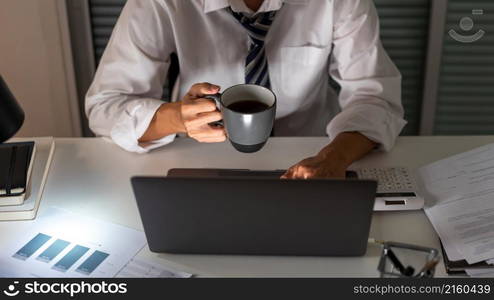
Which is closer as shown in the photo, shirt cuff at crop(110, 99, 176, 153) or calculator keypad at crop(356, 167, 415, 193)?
calculator keypad at crop(356, 167, 415, 193)

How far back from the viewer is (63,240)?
115cm

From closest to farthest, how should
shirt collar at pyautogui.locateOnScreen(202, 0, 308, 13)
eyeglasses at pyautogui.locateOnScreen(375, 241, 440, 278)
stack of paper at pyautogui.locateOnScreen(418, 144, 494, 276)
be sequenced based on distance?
eyeglasses at pyautogui.locateOnScreen(375, 241, 440, 278) → stack of paper at pyautogui.locateOnScreen(418, 144, 494, 276) → shirt collar at pyautogui.locateOnScreen(202, 0, 308, 13)

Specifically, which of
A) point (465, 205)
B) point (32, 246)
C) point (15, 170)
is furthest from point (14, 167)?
point (465, 205)

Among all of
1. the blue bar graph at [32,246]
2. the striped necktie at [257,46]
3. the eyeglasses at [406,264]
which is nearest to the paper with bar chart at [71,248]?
the blue bar graph at [32,246]

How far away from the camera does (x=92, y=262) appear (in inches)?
42.8

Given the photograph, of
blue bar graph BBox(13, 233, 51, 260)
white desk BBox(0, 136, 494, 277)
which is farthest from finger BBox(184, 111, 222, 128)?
blue bar graph BBox(13, 233, 51, 260)

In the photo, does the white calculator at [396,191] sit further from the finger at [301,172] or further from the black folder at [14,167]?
the black folder at [14,167]

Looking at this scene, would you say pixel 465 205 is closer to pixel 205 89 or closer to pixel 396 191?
pixel 396 191

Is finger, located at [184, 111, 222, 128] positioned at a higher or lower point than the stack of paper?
higher

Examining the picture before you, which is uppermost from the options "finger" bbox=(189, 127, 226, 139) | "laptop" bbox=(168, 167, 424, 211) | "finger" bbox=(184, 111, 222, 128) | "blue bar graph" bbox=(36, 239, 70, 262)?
"finger" bbox=(184, 111, 222, 128)

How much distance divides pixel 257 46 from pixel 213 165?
36 centimetres

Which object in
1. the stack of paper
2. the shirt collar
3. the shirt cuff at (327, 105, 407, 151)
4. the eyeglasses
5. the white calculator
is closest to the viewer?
the eyeglasses

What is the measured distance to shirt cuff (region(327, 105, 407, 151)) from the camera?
1.38 m

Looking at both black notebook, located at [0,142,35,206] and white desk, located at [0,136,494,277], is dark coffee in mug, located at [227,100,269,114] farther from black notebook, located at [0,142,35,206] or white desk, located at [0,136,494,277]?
black notebook, located at [0,142,35,206]
